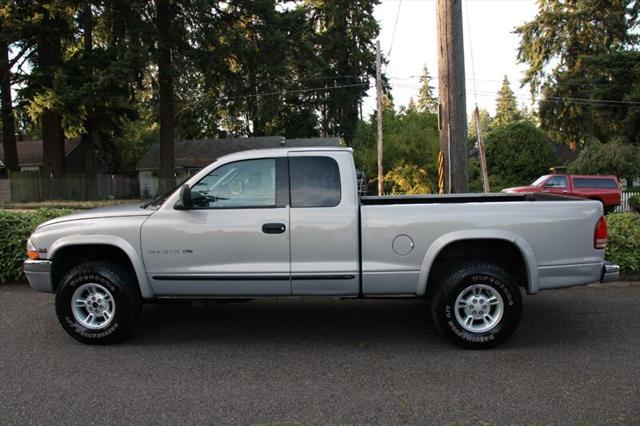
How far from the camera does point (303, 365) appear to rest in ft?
15.4

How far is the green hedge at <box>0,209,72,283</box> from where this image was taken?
7.87 metres

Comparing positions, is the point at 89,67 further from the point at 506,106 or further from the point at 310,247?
the point at 506,106

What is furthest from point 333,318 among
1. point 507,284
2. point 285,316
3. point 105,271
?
point 105,271

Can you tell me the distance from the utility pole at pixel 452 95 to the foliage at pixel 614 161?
27.2m

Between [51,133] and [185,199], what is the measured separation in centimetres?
3010

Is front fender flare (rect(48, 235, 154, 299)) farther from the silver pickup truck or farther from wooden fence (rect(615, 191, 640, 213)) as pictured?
wooden fence (rect(615, 191, 640, 213))

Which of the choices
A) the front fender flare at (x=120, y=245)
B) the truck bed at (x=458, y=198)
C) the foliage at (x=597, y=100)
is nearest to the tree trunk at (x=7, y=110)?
the front fender flare at (x=120, y=245)

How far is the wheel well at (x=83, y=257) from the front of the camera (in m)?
5.31

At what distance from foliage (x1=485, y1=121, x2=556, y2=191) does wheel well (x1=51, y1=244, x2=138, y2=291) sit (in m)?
33.6

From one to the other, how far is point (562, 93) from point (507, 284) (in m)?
40.2

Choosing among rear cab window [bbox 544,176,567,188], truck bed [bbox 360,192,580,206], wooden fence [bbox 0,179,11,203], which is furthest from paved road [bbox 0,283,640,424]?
wooden fence [bbox 0,179,11,203]

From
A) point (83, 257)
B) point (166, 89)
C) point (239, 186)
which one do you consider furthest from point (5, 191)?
point (239, 186)

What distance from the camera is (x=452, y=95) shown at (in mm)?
8148

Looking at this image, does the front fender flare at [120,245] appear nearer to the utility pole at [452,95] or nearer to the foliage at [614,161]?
the utility pole at [452,95]
